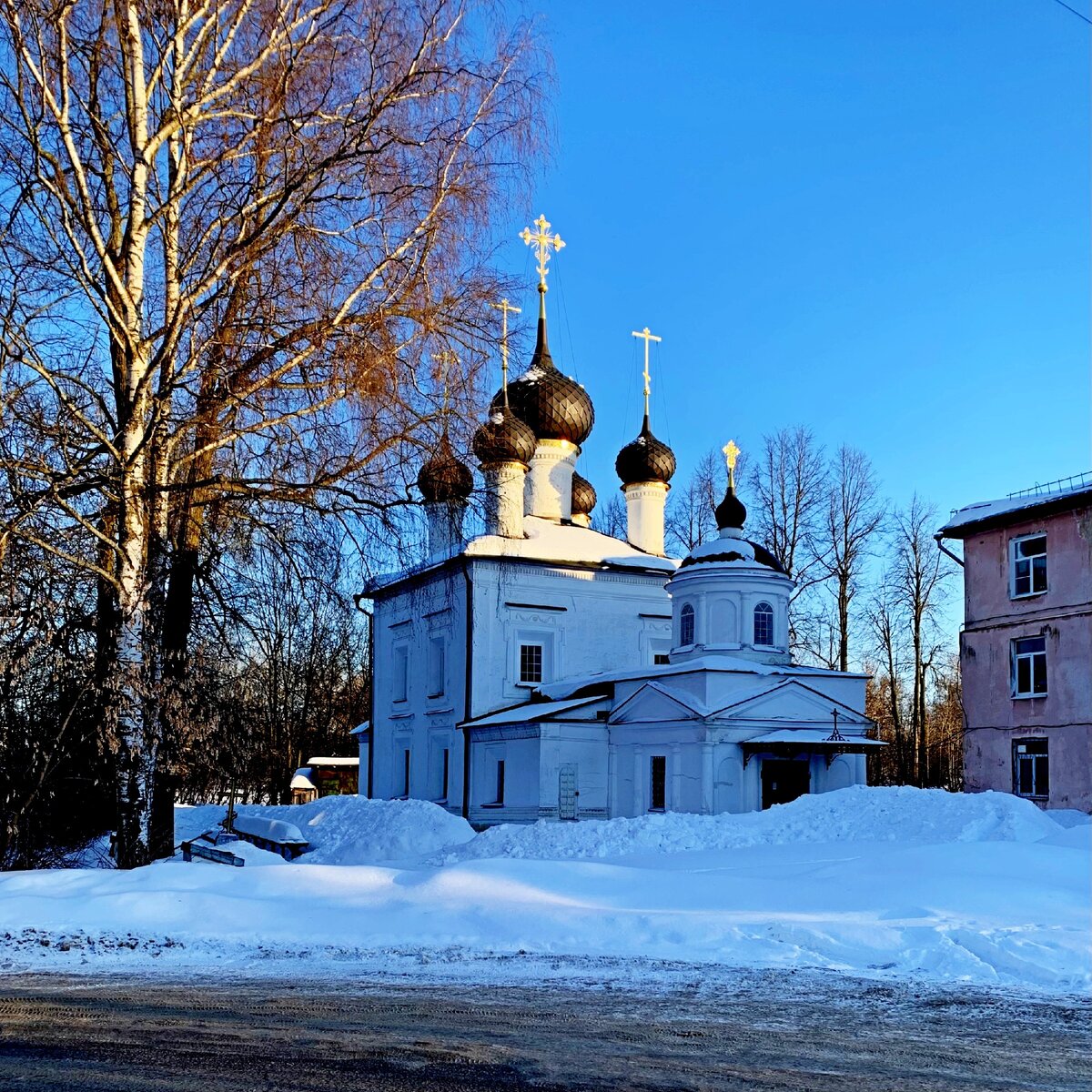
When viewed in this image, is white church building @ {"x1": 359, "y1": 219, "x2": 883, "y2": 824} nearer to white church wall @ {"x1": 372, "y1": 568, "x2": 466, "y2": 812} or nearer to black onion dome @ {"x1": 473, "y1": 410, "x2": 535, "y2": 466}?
white church wall @ {"x1": 372, "y1": 568, "x2": 466, "y2": 812}

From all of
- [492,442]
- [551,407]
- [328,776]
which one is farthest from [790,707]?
[328,776]

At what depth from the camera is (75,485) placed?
11.0m

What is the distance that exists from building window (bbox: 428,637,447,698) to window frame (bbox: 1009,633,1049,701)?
1519 centimetres

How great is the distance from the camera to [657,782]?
2852 centimetres

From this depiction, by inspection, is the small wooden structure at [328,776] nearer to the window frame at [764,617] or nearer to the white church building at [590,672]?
the white church building at [590,672]

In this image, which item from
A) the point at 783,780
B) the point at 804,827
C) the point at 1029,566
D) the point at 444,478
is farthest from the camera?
the point at 783,780

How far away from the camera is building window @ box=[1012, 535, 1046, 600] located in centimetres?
2595

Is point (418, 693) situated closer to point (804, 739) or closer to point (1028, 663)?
point (804, 739)

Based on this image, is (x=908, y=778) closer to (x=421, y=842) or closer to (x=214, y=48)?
(x=421, y=842)

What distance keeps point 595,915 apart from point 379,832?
14.9m

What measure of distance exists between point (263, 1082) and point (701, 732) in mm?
22008

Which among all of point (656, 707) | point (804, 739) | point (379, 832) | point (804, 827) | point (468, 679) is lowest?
point (379, 832)

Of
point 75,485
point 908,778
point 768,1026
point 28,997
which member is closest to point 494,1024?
point 768,1026

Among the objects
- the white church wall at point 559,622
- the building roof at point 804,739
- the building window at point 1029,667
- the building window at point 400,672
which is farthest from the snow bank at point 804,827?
the building window at point 400,672
